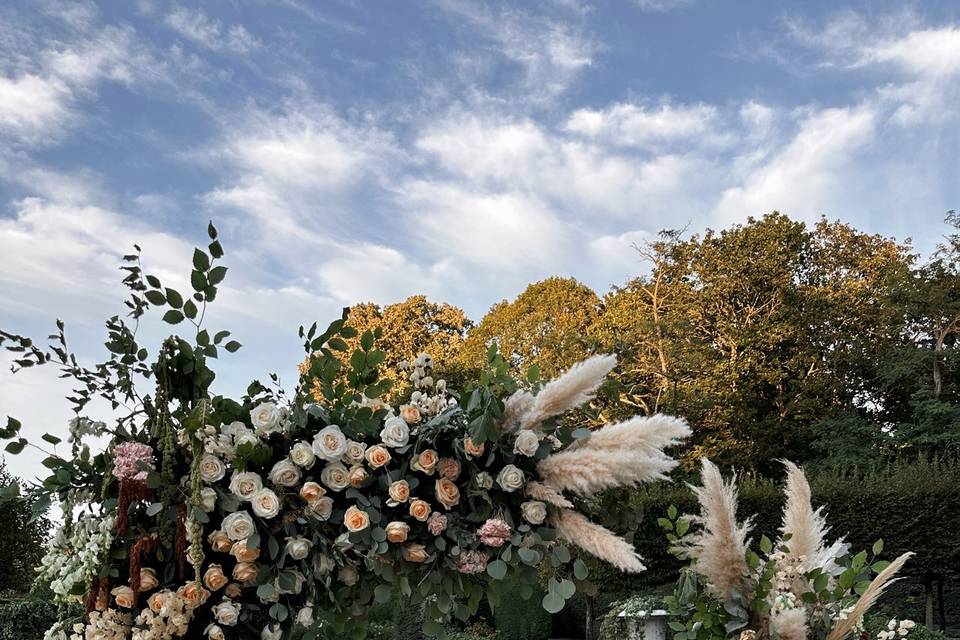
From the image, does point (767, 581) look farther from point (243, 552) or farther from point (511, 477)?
point (243, 552)

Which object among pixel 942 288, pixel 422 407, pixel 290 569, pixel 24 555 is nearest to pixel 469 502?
pixel 422 407

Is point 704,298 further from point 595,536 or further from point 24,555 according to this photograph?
point 595,536

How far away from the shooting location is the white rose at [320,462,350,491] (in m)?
2.44

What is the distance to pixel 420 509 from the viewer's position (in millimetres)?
2393

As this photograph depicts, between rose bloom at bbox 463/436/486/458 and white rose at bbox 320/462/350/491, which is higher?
rose bloom at bbox 463/436/486/458

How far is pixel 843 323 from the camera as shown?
64.9 feet

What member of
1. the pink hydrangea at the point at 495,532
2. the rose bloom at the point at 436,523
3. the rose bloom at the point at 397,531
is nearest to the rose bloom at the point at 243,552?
the rose bloom at the point at 397,531

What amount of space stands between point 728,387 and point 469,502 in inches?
667

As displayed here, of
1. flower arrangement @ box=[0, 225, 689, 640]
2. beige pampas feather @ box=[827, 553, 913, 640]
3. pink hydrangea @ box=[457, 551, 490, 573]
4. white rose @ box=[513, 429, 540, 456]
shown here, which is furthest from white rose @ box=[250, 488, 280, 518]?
beige pampas feather @ box=[827, 553, 913, 640]

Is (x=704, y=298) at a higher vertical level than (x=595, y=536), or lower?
higher

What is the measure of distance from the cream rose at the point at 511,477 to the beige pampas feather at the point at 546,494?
0.15 ft

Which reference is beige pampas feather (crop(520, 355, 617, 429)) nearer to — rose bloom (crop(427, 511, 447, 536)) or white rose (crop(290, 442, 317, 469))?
rose bloom (crop(427, 511, 447, 536))

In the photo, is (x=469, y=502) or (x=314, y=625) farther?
(x=314, y=625)

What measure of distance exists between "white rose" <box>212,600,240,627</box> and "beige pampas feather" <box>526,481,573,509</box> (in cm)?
91
